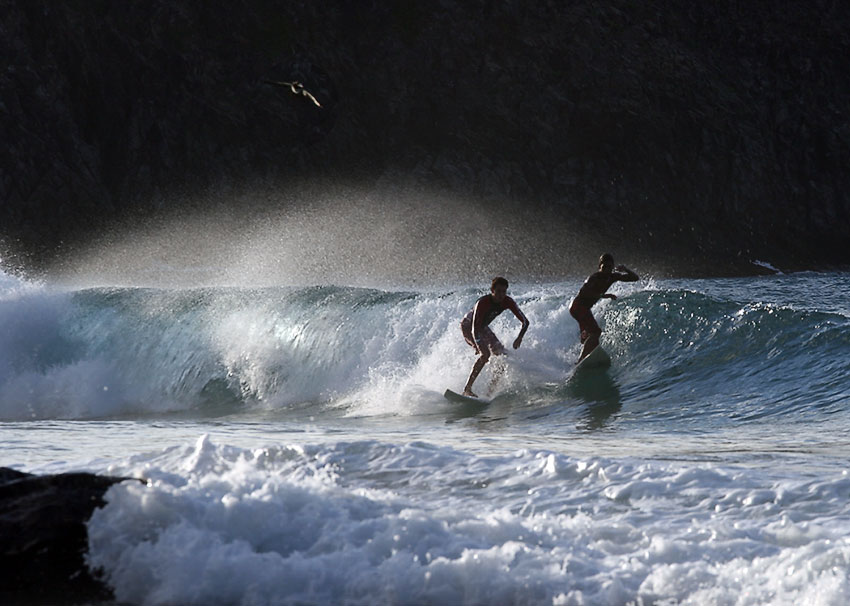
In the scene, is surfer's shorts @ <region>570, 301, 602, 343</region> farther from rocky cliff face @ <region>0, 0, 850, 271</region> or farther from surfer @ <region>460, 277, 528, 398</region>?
rocky cliff face @ <region>0, 0, 850, 271</region>

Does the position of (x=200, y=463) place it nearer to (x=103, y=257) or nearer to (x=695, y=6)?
(x=103, y=257)

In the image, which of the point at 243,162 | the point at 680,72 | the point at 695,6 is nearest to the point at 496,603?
the point at 243,162

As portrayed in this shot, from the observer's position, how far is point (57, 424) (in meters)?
13.2

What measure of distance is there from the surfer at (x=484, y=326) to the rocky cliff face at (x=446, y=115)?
51003 mm

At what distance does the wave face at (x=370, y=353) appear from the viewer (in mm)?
13430

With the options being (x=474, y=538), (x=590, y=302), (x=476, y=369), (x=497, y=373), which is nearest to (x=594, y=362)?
(x=590, y=302)

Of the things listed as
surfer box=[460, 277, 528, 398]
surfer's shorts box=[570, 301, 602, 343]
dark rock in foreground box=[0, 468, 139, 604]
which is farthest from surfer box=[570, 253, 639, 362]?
dark rock in foreground box=[0, 468, 139, 604]

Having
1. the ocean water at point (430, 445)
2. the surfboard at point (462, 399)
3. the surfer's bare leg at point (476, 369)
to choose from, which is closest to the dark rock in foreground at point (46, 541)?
the ocean water at point (430, 445)

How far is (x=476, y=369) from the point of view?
13.8m

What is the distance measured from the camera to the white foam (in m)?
5.07

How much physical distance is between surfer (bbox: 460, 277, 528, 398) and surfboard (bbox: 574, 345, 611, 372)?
3.82 feet

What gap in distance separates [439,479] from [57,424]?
7.79 metres

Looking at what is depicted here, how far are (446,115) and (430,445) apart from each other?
6508 centimetres

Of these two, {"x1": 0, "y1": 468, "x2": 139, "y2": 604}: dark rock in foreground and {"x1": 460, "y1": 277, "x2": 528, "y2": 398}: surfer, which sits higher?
{"x1": 460, "y1": 277, "x2": 528, "y2": 398}: surfer
